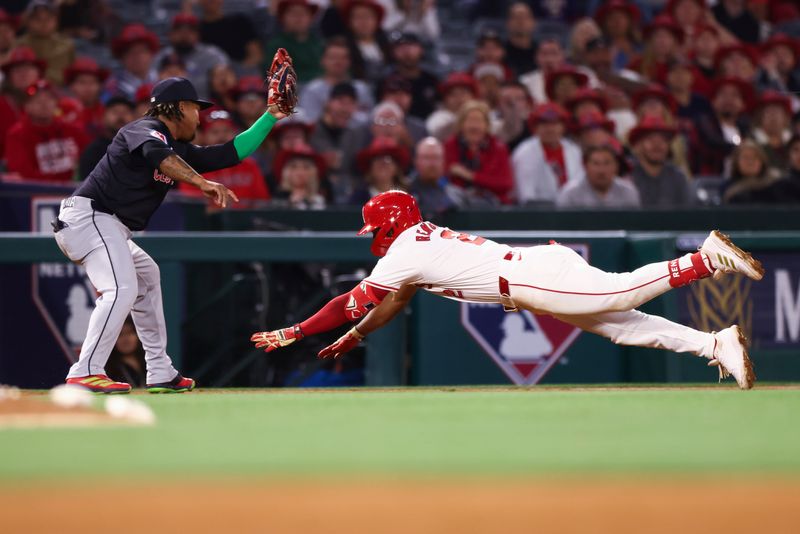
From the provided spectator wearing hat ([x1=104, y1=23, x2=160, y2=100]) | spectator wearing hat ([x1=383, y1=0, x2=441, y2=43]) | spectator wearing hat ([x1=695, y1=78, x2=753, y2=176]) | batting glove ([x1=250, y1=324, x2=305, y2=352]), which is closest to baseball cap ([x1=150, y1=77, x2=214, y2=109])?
batting glove ([x1=250, y1=324, x2=305, y2=352])

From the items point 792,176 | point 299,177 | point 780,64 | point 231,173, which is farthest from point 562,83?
point 231,173

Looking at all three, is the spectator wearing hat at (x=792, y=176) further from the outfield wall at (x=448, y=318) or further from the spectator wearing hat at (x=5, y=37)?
the spectator wearing hat at (x=5, y=37)

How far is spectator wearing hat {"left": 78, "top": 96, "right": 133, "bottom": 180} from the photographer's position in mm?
10008

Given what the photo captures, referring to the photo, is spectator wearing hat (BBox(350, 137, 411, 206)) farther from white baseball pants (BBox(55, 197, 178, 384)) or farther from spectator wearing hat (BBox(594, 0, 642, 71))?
spectator wearing hat (BBox(594, 0, 642, 71))

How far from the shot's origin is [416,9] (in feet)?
47.6

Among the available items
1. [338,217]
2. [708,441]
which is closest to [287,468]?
[708,441]

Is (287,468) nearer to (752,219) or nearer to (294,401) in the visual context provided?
(294,401)

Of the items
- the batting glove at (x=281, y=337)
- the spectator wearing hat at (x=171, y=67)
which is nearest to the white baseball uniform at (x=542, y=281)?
the batting glove at (x=281, y=337)

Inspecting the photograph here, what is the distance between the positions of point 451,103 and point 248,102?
210cm

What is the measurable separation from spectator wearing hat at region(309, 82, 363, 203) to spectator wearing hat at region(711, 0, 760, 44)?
628 cm

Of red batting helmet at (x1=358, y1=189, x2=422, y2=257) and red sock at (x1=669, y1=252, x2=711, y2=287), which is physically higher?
red batting helmet at (x1=358, y1=189, x2=422, y2=257)

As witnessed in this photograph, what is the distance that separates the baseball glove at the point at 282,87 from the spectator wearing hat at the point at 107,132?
295 centimetres

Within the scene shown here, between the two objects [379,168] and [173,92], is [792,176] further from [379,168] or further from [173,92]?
[173,92]

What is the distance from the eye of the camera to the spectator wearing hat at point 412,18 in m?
14.4
